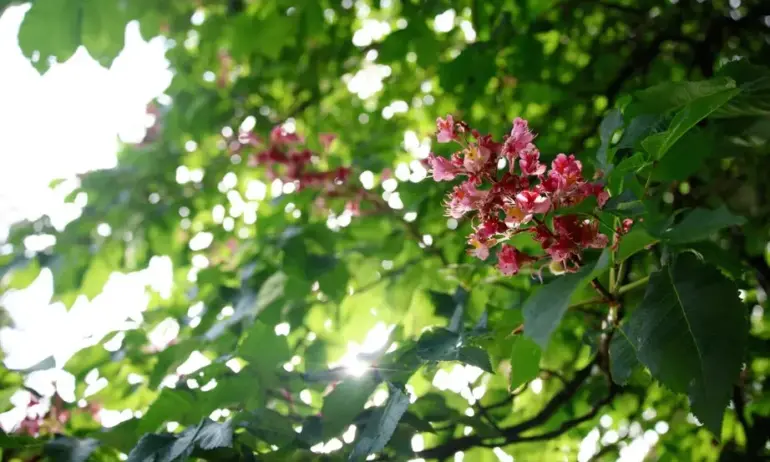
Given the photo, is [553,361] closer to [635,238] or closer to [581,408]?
[581,408]

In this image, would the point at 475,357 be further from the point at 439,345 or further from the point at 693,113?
the point at 693,113

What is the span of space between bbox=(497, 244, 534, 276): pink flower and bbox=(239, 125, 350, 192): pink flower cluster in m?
1.12

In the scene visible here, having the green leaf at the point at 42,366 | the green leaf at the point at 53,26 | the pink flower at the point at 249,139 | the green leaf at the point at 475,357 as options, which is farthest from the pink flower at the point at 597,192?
the pink flower at the point at 249,139

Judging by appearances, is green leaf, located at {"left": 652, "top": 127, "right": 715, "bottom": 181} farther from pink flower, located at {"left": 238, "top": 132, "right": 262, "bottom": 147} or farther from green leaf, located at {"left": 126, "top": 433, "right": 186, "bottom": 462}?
pink flower, located at {"left": 238, "top": 132, "right": 262, "bottom": 147}

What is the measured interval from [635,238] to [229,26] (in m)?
1.54

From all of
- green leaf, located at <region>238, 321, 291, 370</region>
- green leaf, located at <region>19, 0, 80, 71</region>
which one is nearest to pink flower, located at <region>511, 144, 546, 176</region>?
green leaf, located at <region>238, 321, 291, 370</region>

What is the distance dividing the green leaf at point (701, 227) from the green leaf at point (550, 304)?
2.4 inches

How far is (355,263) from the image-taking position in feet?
5.62

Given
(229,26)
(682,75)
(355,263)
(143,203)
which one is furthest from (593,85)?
(143,203)

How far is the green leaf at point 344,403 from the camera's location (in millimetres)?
824

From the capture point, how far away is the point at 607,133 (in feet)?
2.69

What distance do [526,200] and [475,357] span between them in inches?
7.8

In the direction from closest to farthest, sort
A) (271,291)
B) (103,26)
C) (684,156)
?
(684,156), (103,26), (271,291)

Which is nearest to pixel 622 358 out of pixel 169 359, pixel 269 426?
pixel 269 426
